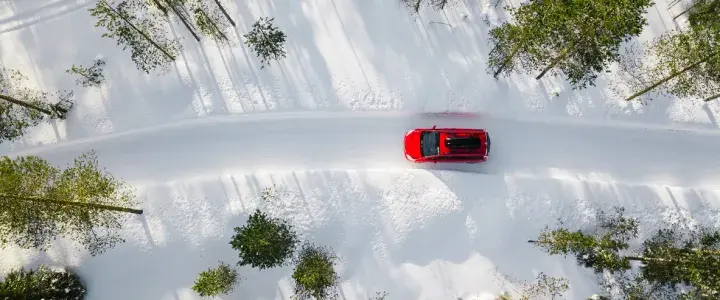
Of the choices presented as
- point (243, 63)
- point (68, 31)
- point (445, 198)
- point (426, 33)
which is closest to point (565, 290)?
point (445, 198)

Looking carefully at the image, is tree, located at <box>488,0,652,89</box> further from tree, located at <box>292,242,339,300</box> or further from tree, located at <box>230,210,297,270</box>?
tree, located at <box>230,210,297,270</box>

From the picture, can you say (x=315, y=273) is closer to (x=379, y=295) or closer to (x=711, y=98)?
(x=379, y=295)

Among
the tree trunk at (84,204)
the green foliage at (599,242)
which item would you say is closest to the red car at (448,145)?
the green foliage at (599,242)

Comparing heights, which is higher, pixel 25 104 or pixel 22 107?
pixel 22 107

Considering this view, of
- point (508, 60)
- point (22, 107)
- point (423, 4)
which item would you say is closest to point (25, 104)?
point (22, 107)

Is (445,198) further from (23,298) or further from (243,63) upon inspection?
(23,298)

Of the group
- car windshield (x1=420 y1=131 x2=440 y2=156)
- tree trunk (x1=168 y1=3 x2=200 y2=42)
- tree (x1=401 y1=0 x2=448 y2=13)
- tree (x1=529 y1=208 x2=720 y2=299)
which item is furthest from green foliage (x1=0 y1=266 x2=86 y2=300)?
tree (x1=529 y1=208 x2=720 y2=299)

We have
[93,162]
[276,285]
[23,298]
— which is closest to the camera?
[23,298]
